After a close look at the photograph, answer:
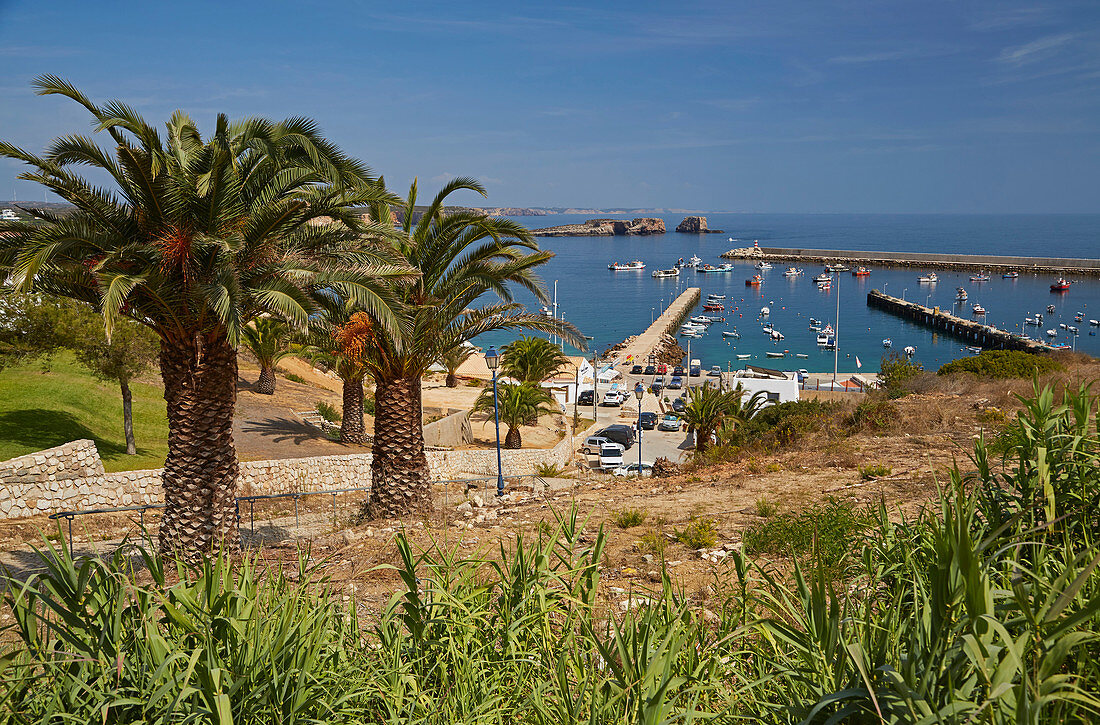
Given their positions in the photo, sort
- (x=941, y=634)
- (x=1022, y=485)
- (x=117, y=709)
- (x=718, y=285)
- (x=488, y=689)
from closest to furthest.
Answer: (x=941, y=634), (x=117, y=709), (x=488, y=689), (x=1022, y=485), (x=718, y=285)

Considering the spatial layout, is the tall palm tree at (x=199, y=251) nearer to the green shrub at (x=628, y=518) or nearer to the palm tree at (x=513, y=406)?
the green shrub at (x=628, y=518)

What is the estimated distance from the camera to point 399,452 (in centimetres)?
1301

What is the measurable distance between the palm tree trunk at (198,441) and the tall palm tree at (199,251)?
2cm

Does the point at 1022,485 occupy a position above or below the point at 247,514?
above

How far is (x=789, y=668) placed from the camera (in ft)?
11.3

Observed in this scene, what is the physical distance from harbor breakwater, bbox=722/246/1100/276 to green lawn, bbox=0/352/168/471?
15018 centimetres

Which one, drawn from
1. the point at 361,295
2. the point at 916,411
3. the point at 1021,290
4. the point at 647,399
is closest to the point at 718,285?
the point at 1021,290

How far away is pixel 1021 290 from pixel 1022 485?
445 ft

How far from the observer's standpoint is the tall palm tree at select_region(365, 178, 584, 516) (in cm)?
1244

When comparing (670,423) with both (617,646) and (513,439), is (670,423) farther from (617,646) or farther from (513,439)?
(617,646)

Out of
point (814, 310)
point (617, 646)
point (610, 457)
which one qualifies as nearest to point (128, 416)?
point (610, 457)

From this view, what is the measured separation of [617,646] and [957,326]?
324 ft

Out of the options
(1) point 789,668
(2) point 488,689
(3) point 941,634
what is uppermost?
(3) point 941,634

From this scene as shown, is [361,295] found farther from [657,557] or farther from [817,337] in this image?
[817,337]
